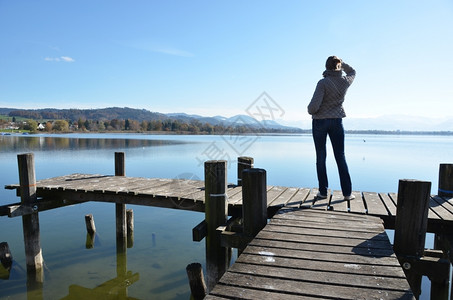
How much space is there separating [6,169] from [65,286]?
23457 millimetres

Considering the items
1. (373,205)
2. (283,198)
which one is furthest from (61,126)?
(373,205)

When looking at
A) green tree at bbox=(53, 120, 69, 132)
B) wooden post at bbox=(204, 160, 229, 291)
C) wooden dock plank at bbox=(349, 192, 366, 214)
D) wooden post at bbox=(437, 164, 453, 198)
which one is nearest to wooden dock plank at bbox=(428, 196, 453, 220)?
wooden post at bbox=(437, 164, 453, 198)

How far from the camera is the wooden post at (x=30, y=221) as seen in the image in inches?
270

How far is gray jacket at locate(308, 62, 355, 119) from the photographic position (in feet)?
16.5

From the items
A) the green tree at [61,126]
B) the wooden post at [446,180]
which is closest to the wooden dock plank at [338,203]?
the wooden post at [446,180]

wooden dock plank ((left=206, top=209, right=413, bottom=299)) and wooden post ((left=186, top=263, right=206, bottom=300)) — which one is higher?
wooden dock plank ((left=206, top=209, right=413, bottom=299))

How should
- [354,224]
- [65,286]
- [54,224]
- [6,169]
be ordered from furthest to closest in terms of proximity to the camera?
[6,169] < [54,224] < [65,286] < [354,224]

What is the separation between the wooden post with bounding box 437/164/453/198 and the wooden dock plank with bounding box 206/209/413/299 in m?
2.64

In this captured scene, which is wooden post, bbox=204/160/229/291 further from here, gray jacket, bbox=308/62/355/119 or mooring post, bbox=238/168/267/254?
gray jacket, bbox=308/62/355/119

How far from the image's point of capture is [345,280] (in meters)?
2.62

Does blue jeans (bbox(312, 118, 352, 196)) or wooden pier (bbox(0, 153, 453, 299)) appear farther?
blue jeans (bbox(312, 118, 352, 196))

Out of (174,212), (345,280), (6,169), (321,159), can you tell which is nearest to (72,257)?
(174,212)

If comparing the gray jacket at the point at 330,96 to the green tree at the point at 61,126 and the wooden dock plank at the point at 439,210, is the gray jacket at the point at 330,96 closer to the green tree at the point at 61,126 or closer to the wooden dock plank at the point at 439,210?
the wooden dock plank at the point at 439,210

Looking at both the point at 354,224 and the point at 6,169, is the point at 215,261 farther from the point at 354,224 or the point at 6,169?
the point at 6,169
